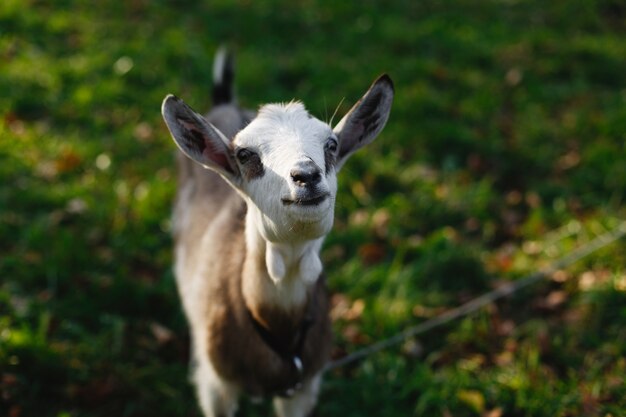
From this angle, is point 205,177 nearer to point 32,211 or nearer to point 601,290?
point 32,211

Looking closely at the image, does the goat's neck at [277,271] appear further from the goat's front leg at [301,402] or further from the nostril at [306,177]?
the goat's front leg at [301,402]

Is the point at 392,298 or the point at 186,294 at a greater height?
the point at 186,294

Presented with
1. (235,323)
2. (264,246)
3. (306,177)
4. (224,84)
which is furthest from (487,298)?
(306,177)

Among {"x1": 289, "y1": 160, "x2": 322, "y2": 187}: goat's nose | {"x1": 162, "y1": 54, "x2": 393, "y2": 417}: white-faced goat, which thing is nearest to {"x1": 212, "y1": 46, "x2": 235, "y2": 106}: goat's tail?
{"x1": 162, "y1": 54, "x2": 393, "y2": 417}: white-faced goat

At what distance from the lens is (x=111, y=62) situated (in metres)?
5.48

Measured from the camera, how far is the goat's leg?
8.96 feet

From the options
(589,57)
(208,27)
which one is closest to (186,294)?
(208,27)

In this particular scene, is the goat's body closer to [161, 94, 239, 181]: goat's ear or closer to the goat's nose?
[161, 94, 239, 181]: goat's ear

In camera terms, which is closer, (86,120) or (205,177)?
(205,177)

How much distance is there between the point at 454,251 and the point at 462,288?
0.23 meters

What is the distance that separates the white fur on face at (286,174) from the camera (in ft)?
6.18

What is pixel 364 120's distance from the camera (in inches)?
92.4

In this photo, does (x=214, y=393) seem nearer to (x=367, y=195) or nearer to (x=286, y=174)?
(x=286, y=174)

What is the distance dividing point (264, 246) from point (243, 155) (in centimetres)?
39
